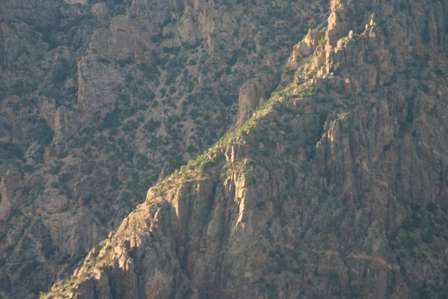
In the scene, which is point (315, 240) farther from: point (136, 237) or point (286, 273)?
point (136, 237)

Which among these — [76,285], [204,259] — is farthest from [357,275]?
[76,285]

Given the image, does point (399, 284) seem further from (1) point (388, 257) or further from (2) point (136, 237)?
(2) point (136, 237)

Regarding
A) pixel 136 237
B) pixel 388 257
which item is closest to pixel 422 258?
pixel 388 257

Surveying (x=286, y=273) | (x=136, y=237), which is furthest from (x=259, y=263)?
(x=136, y=237)

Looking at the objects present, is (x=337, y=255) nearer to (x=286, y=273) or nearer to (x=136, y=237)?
(x=286, y=273)

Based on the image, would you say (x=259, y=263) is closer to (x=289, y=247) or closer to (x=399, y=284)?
(x=289, y=247)
